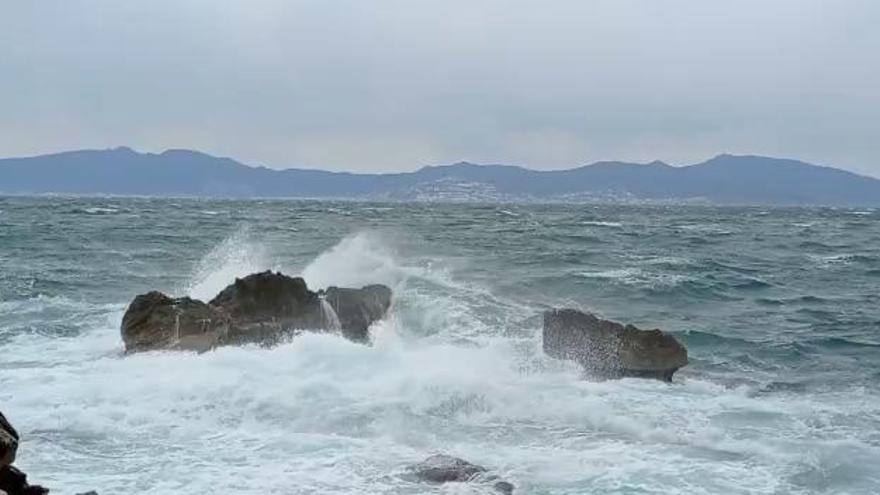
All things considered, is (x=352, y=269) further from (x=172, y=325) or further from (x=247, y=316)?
(x=172, y=325)

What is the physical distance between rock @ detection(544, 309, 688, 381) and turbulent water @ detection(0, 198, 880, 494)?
0.47 m

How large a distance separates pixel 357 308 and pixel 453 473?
9272mm

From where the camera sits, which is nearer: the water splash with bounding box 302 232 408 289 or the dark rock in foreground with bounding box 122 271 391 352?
the dark rock in foreground with bounding box 122 271 391 352

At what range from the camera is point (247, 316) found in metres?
17.9

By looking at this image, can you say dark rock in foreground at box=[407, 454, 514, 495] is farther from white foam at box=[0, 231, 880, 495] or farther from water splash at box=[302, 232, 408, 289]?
water splash at box=[302, 232, 408, 289]

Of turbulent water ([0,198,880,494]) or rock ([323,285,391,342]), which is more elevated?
rock ([323,285,391,342])

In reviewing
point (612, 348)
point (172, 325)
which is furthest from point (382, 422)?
point (172, 325)

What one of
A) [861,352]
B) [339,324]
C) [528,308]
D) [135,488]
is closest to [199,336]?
[339,324]

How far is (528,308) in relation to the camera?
2502cm

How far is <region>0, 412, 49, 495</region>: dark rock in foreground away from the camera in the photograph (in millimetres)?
6699

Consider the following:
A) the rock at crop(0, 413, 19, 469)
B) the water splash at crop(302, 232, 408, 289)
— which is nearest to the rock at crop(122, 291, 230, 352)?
the water splash at crop(302, 232, 408, 289)

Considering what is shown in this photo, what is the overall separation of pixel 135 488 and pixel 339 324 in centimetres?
893

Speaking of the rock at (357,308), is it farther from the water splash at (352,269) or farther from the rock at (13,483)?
the rock at (13,483)

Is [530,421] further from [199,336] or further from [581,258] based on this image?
[581,258]
